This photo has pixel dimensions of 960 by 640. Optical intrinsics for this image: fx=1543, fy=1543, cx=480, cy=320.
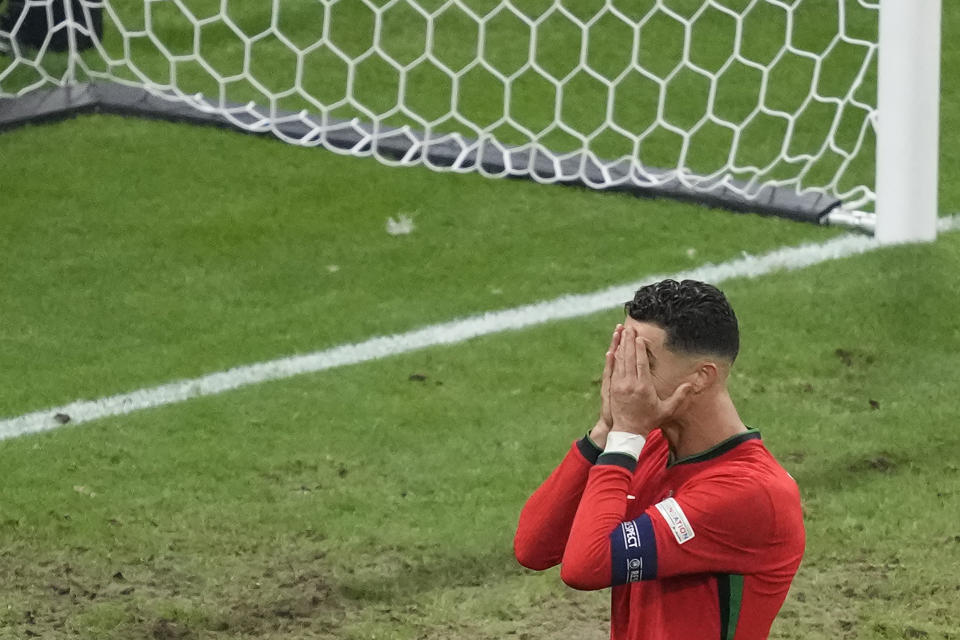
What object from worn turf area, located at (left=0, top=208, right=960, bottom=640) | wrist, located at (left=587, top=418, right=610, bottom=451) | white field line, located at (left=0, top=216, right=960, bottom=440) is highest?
wrist, located at (left=587, top=418, right=610, bottom=451)

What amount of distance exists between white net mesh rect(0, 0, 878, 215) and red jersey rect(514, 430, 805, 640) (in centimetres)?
412

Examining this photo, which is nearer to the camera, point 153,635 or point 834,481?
point 153,635

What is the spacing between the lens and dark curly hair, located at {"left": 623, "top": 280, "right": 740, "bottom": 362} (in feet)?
8.54

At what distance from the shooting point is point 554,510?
109 inches

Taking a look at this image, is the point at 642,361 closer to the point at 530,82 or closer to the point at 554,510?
the point at 554,510

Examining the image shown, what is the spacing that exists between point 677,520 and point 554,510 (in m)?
0.28

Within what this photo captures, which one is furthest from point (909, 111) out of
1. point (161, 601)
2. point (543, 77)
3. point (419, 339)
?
point (161, 601)

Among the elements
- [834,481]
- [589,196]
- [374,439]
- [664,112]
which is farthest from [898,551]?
[664,112]

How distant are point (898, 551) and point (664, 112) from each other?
353cm

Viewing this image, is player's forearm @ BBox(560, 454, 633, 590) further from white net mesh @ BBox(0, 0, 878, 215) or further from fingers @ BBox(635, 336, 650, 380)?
white net mesh @ BBox(0, 0, 878, 215)

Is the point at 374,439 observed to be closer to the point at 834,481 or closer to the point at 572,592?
the point at 572,592

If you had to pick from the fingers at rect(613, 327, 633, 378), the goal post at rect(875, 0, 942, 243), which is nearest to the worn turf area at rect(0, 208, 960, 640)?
the goal post at rect(875, 0, 942, 243)

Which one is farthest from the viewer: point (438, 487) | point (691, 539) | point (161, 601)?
point (438, 487)

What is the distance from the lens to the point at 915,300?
5715mm
